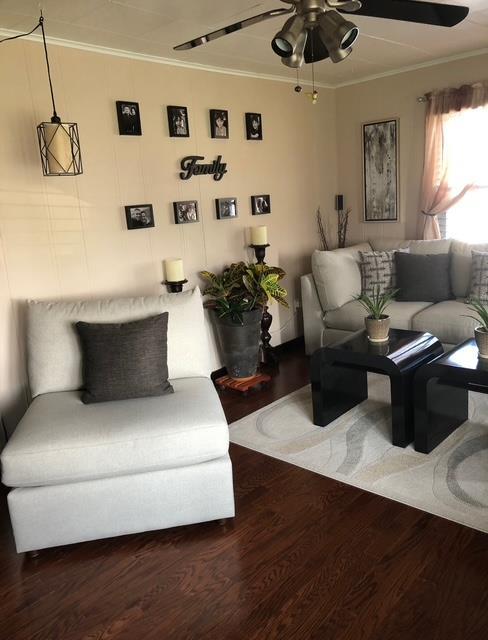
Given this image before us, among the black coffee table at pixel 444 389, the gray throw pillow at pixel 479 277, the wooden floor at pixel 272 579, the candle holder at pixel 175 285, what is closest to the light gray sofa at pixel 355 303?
the gray throw pillow at pixel 479 277

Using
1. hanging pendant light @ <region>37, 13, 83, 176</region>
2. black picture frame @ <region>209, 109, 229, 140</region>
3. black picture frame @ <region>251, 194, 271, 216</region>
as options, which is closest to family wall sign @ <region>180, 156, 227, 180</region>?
black picture frame @ <region>209, 109, 229, 140</region>

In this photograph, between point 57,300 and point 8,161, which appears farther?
point 57,300

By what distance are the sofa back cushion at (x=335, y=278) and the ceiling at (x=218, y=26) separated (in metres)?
1.48

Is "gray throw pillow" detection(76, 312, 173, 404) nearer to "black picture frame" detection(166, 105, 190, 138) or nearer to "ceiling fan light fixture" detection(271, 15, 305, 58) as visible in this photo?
"ceiling fan light fixture" detection(271, 15, 305, 58)

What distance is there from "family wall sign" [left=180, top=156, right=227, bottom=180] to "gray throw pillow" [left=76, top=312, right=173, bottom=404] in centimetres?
153

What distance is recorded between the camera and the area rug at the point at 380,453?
7.89 ft

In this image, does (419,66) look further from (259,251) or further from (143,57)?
(143,57)

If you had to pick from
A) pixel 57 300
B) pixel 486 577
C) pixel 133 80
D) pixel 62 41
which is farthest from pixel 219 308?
pixel 486 577

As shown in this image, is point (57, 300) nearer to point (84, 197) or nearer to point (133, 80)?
point (84, 197)

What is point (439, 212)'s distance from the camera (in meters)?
4.49

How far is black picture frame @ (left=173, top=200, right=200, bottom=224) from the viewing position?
3750mm

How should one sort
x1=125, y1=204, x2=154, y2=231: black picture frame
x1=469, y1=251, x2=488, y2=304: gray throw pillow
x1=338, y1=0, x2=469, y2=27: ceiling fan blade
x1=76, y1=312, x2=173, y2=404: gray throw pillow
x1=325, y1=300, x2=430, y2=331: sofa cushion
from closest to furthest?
x1=338, y1=0, x2=469, y2=27: ceiling fan blade, x1=76, y1=312, x2=173, y2=404: gray throw pillow, x1=125, y1=204, x2=154, y2=231: black picture frame, x1=469, y1=251, x2=488, y2=304: gray throw pillow, x1=325, y1=300, x2=430, y2=331: sofa cushion

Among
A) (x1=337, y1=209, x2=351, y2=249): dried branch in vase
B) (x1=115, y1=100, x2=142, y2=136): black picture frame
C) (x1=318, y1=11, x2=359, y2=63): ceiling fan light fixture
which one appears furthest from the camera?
(x1=337, y1=209, x2=351, y2=249): dried branch in vase

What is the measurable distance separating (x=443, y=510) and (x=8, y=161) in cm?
282
